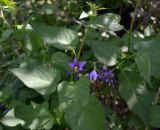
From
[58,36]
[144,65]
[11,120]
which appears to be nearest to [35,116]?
[11,120]

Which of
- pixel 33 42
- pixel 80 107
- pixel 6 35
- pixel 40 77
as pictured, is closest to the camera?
pixel 80 107

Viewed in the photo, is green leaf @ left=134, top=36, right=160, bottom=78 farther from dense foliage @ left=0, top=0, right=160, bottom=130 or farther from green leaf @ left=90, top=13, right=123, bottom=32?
green leaf @ left=90, top=13, right=123, bottom=32

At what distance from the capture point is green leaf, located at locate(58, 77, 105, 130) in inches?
44.1

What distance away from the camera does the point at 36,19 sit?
200 centimetres

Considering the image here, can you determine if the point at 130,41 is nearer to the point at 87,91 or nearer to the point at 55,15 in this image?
the point at 87,91

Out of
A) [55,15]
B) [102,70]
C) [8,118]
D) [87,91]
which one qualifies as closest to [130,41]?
[102,70]

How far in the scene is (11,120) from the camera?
4.09ft

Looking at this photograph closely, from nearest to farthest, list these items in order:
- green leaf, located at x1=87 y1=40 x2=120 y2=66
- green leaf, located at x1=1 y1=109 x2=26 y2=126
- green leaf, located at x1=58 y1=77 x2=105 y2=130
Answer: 1. green leaf, located at x1=58 y1=77 x2=105 y2=130
2. green leaf, located at x1=1 y1=109 x2=26 y2=126
3. green leaf, located at x1=87 y1=40 x2=120 y2=66

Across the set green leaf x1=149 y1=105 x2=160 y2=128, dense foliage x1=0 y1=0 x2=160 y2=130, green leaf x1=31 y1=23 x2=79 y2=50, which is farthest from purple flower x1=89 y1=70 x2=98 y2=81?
green leaf x1=149 y1=105 x2=160 y2=128

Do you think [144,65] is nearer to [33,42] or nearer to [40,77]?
[40,77]

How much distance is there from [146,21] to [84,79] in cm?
113

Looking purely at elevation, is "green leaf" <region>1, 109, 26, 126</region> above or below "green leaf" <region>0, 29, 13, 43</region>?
below

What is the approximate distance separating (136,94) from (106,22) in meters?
0.29

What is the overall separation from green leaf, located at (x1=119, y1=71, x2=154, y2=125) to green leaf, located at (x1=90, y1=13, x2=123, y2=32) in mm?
197
